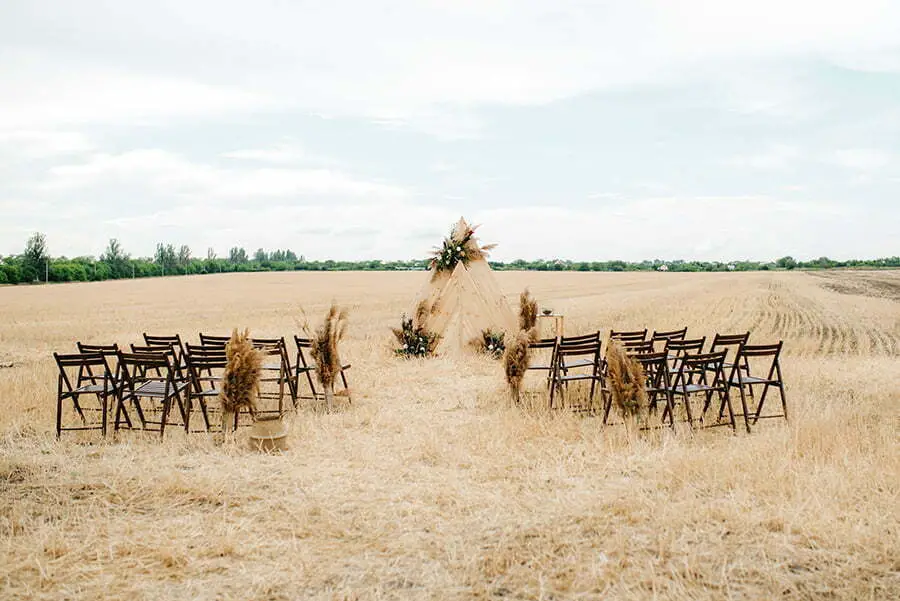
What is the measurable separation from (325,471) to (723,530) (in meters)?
3.41

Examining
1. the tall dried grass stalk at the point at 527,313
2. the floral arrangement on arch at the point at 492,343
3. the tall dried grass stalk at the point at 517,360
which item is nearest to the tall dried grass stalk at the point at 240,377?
the tall dried grass stalk at the point at 517,360

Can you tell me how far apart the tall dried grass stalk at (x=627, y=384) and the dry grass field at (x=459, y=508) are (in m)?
0.34

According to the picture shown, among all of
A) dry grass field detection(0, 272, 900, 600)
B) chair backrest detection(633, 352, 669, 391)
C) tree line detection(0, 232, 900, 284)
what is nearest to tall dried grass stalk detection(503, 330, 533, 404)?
dry grass field detection(0, 272, 900, 600)

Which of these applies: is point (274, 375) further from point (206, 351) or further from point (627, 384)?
point (627, 384)

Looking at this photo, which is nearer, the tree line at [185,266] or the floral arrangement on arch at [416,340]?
the floral arrangement on arch at [416,340]

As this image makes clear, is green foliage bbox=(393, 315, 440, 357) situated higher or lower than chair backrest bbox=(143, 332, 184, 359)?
lower

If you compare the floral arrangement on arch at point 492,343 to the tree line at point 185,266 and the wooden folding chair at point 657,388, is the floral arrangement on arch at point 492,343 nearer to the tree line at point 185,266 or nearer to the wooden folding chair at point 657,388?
the wooden folding chair at point 657,388

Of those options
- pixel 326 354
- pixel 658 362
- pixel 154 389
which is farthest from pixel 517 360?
pixel 154 389

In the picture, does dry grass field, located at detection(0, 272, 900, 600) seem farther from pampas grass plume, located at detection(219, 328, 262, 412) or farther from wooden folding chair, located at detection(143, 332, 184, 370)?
wooden folding chair, located at detection(143, 332, 184, 370)

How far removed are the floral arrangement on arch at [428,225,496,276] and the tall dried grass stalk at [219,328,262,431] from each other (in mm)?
7826

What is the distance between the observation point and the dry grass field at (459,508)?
13.5ft

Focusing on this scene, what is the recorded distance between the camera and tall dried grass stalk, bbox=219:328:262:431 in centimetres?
748

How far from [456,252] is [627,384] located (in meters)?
8.05

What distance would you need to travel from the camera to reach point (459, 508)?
A: 5.25 m
